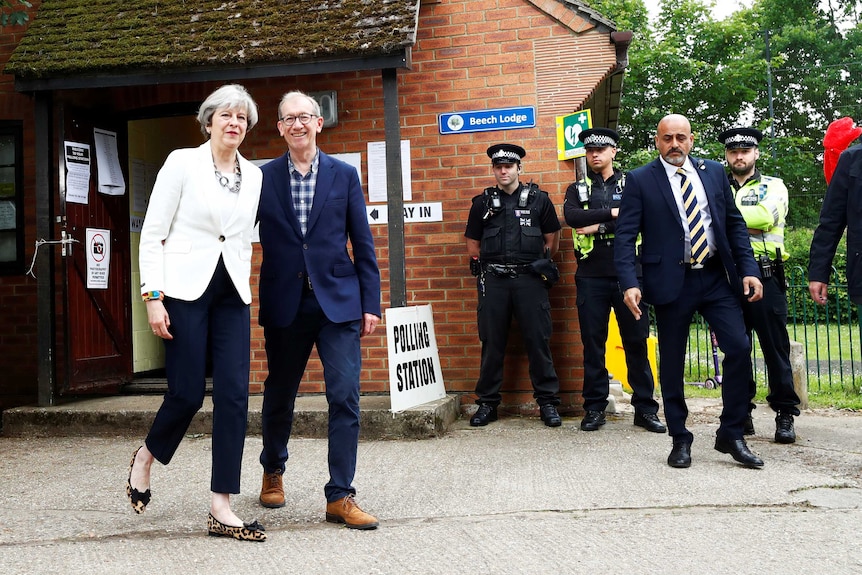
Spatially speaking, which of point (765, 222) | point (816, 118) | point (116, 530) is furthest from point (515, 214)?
point (816, 118)

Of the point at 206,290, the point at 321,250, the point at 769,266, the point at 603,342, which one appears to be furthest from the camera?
the point at 603,342

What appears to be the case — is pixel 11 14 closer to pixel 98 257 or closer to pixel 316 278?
pixel 98 257

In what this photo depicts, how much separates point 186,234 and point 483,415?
384cm

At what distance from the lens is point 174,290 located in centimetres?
409

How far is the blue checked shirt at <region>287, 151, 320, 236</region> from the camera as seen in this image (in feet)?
14.9

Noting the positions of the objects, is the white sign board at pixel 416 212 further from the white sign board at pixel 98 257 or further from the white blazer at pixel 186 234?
the white blazer at pixel 186 234

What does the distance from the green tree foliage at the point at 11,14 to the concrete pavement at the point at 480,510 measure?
3.61m

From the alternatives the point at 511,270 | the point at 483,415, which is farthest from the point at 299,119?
the point at 483,415

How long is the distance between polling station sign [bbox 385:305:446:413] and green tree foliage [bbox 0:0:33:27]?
4.05 m

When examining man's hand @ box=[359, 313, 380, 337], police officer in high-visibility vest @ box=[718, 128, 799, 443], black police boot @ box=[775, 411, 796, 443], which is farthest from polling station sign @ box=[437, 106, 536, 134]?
man's hand @ box=[359, 313, 380, 337]

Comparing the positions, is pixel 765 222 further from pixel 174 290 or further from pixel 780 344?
pixel 174 290

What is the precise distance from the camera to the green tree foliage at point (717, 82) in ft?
99.0

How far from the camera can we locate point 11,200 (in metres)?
8.87

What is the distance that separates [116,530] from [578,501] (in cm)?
236
